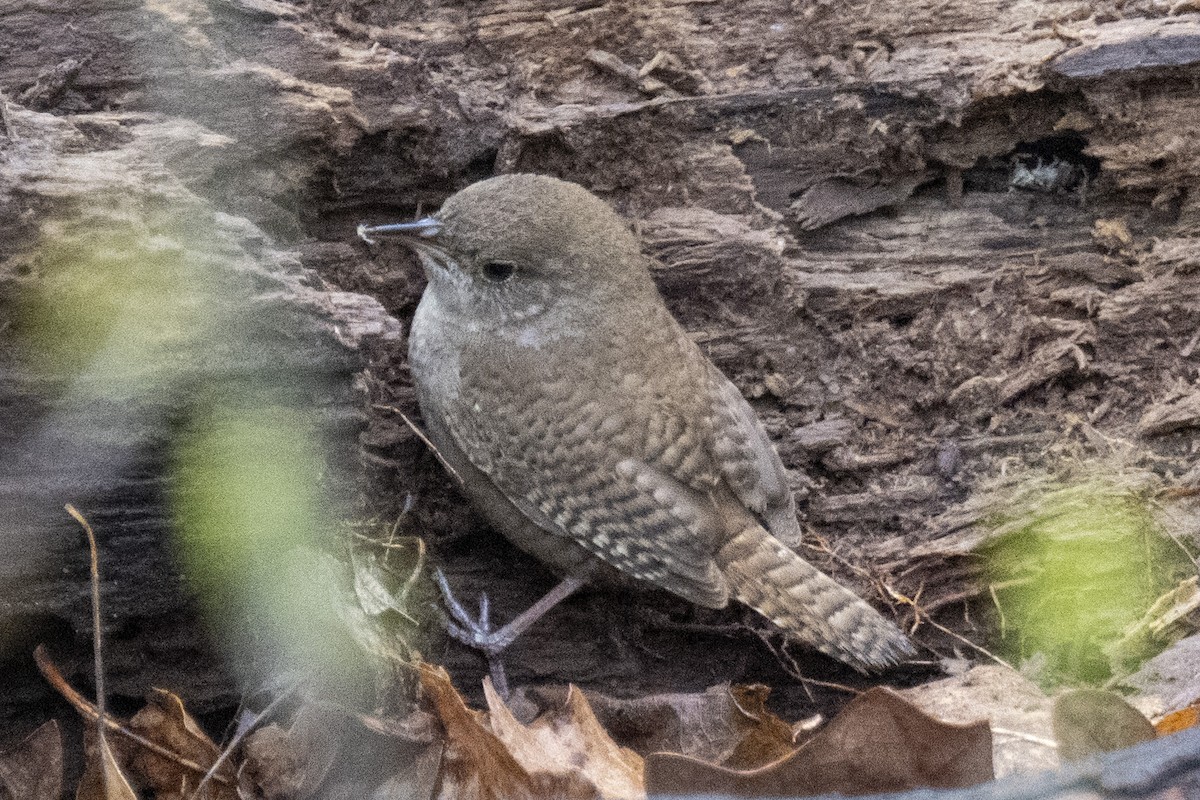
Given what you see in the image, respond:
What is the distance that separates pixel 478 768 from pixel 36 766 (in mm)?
966

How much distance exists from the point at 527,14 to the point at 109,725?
2066mm

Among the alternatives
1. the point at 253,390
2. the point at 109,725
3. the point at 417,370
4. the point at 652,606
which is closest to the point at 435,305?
the point at 417,370

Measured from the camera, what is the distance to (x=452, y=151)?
3.50m

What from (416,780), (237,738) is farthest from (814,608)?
(237,738)

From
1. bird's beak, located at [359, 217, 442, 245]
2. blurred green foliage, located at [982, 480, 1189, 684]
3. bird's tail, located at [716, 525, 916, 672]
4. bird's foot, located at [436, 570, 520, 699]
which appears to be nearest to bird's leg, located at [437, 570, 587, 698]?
bird's foot, located at [436, 570, 520, 699]

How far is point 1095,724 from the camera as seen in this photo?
2.34 meters

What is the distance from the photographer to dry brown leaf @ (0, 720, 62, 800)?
2.72 m

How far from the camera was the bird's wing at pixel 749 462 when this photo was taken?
11.4 ft

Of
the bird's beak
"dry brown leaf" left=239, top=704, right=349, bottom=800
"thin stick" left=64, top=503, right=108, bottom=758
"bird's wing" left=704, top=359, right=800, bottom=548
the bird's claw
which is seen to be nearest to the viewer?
"thin stick" left=64, top=503, right=108, bottom=758

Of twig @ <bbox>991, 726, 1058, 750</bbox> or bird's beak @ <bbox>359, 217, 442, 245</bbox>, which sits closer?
twig @ <bbox>991, 726, 1058, 750</bbox>

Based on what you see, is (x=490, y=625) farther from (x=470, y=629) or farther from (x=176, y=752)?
(x=176, y=752)

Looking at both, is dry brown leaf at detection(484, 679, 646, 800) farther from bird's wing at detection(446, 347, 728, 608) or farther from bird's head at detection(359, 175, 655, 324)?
bird's head at detection(359, 175, 655, 324)

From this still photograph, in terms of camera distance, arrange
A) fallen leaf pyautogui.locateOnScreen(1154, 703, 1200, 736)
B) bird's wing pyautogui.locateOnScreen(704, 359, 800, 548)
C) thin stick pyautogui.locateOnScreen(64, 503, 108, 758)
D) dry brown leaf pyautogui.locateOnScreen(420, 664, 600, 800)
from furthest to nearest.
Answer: bird's wing pyautogui.locateOnScreen(704, 359, 800, 548)
fallen leaf pyautogui.locateOnScreen(1154, 703, 1200, 736)
dry brown leaf pyautogui.locateOnScreen(420, 664, 600, 800)
thin stick pyautogui.locateOnScreen(64, 503, 108, 758)

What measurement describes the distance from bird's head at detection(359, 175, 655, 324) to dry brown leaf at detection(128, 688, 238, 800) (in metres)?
1.24
